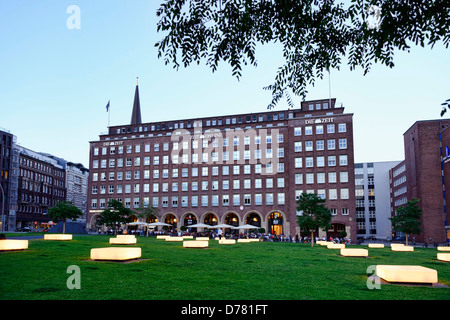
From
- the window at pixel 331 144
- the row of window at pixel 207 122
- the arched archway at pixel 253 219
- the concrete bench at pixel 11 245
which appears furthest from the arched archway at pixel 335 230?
the concrete bench at pixel 11 245

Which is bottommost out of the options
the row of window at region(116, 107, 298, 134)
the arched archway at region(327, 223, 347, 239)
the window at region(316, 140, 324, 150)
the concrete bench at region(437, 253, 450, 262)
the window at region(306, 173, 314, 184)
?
the arched archway at region(327, 223, 347, 239)

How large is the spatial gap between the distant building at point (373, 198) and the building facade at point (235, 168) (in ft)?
150

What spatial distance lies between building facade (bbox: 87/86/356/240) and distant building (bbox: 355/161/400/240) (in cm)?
4573

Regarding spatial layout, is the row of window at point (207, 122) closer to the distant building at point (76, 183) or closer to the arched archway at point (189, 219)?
the arched archway at point (189, 219)

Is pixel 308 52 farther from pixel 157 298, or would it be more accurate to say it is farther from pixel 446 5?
pixel 157 298

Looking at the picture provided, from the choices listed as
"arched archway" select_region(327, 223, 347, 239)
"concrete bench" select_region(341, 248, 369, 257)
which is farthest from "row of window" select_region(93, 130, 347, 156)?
"concrete bench" select_region(341, 248, 369, 257)

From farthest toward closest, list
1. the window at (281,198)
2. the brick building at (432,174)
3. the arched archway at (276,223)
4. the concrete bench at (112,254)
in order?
the arched archway at (276,223)
the window at (281,198)
the brick building at (432,174)
the concrete bench at (112,254)

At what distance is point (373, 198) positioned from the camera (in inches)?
4363

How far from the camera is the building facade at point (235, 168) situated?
66375 millimetres

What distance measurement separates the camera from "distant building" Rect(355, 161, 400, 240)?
107m

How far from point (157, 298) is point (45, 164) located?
118 metres

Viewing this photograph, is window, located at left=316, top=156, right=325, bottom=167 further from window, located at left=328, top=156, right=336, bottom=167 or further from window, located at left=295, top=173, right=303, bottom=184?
window, located at left=295, top=173, right=303, bottom=184

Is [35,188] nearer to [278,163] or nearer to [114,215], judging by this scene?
[114,215]
